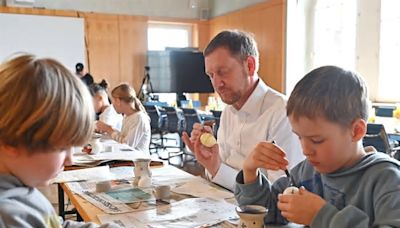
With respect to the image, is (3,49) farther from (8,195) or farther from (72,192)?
(8,195)

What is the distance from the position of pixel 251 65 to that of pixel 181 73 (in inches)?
253

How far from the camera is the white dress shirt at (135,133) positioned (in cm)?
324

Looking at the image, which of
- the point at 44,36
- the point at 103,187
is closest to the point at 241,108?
the point at 103,187

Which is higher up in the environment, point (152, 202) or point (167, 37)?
point (167, 37)

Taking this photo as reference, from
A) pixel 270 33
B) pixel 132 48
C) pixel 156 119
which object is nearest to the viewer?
pixel 156 119

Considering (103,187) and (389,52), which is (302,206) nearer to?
(103,187)

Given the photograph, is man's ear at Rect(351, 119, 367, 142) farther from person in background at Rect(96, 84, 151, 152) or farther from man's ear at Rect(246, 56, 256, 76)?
person in background at Rect(96, 84, 151, 152)

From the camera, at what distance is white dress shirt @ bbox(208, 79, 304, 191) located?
162 cm

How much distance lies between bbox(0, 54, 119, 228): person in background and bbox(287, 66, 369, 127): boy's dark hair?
1.69 ft

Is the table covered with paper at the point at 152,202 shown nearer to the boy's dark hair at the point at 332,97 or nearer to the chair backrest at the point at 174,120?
the boy's dark hair at the point at 332,97

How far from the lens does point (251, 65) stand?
1759 mm

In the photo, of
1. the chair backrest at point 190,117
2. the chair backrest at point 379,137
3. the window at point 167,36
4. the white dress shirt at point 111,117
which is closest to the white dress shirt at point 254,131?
the chair backrest at point 379,137

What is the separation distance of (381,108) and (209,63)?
3.86m

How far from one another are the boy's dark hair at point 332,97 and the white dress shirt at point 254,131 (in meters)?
0.58
